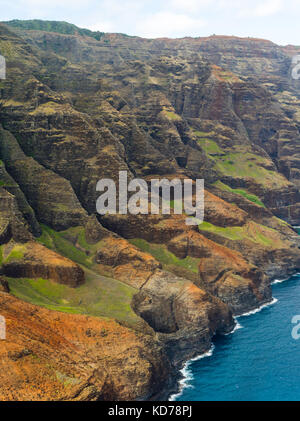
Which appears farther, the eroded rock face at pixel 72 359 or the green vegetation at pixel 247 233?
the green vegetation at pixel 247 233

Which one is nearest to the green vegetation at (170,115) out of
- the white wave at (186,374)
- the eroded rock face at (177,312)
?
the eroded rock face at (177,312)

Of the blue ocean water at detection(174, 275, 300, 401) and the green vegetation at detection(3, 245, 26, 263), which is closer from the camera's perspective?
the blue ocean water at detection(174, 275, 300, 401)

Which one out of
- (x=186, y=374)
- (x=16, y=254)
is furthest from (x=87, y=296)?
(x=186, y=374)

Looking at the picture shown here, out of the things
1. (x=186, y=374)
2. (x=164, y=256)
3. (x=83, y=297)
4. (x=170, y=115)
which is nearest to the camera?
(x=186, y=374)

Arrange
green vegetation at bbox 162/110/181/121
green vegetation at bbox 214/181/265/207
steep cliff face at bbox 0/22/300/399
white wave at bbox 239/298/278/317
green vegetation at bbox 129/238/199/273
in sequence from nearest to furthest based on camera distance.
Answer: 1. steep cliff face at bbox 0/22/300/399
2. green vegetation at bbox 129/238/199/273
3. white wave at bbox 239/298/278/317
4. green vegetation at bbox 162/110/181/121
5. green vegetation at bbox 214/181/265/207

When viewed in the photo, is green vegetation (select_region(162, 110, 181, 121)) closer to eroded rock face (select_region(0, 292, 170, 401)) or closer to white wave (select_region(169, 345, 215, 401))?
white wave (select_region(169, 345, 215, 401))

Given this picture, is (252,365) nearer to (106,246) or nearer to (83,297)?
(83,297)

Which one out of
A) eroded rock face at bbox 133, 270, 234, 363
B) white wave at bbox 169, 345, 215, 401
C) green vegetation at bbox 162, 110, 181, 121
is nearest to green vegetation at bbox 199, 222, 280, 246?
eroded rock face at bbox 133, 270, 234, 363

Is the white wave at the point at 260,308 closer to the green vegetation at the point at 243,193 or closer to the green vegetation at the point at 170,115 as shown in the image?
the green vegetation at the point at 243,193

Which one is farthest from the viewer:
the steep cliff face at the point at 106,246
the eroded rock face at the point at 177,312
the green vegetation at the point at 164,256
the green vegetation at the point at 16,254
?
the green vegetation at the point at 164,256
